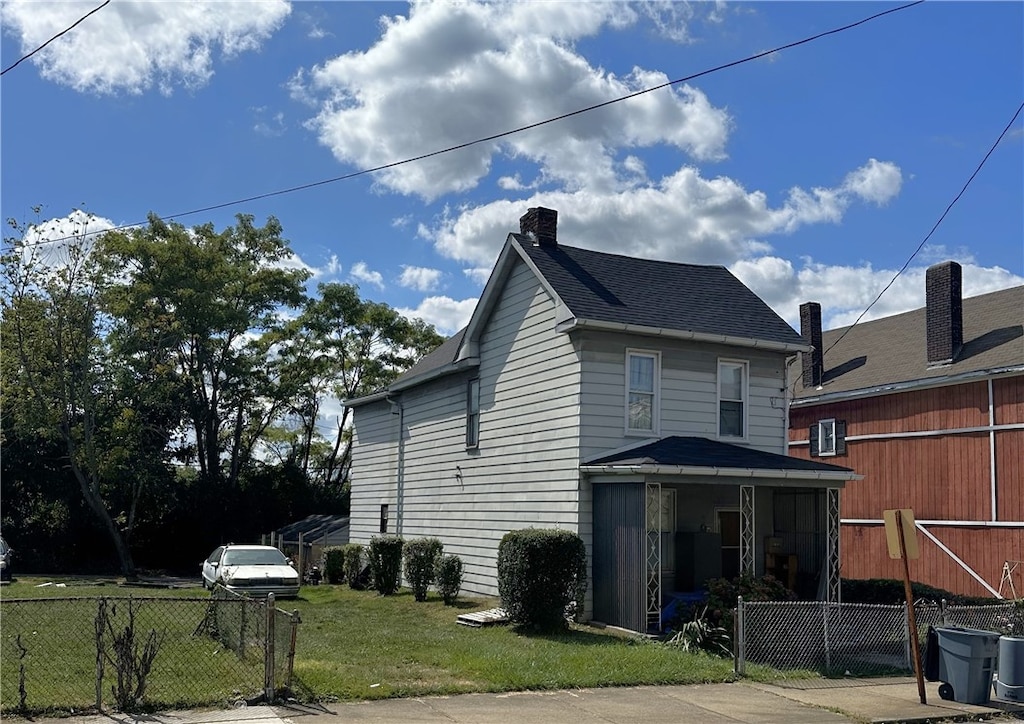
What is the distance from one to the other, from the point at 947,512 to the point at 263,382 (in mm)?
30551

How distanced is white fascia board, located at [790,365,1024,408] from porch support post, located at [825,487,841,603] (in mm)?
8016

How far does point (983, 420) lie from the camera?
2353cm

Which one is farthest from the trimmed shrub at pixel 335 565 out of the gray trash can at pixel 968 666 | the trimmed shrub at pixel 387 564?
the gray trash can at pixel 968 666

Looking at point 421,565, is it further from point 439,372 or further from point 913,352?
point 913,352

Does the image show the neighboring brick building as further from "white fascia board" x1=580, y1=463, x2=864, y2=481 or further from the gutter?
the gutter

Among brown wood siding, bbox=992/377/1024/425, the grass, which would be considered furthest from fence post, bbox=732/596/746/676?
brown wood siding, bbox=992/377/1024/425

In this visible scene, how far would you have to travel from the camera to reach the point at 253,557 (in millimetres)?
23641

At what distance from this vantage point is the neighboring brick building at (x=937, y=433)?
75.3 ft

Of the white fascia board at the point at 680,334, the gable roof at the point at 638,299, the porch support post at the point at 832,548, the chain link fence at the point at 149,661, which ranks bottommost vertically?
the chain link fence at the point at 149,661

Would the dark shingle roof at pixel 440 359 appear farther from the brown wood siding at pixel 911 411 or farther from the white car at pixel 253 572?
the brown wood siding at pixel 911 411

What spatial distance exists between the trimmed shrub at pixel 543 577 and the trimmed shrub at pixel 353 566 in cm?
1019

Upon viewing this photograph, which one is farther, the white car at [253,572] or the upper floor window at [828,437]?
the upper floor window at [828,437]

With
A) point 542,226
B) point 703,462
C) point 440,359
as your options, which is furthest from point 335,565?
point 703,462

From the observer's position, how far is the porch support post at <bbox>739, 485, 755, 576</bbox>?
16438 mm
